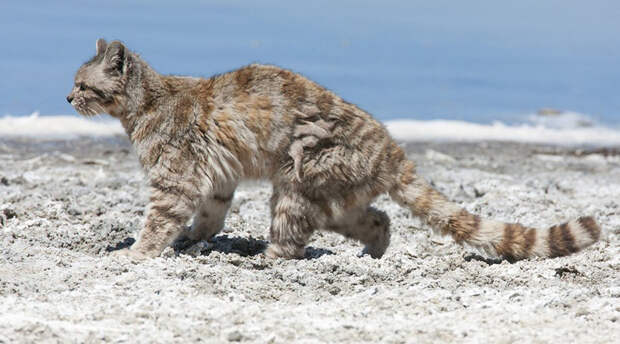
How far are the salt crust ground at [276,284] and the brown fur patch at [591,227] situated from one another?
0.70 feet

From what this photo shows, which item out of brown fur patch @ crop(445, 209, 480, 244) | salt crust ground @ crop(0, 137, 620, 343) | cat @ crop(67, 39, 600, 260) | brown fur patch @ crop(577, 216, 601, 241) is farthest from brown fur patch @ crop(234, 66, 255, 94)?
brown fur patch @ crop(577, 216, 601, 241)

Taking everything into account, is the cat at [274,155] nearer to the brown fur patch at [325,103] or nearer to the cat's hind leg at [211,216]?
the brown fur patch at [325,103]

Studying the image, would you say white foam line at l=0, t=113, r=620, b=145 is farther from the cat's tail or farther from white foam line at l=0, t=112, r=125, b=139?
the cat's tail

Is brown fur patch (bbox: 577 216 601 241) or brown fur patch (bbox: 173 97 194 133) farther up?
brown fur patch (bbox: 173 97 194 133)

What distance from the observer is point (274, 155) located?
22.6 ft

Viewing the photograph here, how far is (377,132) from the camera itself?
709cm

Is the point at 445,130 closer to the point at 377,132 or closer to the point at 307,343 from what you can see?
the point at 377,132

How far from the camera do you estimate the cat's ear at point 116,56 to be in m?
7.11

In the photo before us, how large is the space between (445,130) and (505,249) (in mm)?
16546

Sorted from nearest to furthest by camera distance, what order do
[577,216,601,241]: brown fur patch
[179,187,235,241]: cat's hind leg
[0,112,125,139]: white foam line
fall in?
[577,216,601,241]: brown fur patch < [179,187,235,241]: cat's hind leg < [0,112,125,139]: white foam line

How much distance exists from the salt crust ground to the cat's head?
1175mm

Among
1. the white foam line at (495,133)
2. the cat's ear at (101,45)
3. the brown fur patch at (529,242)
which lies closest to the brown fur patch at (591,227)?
the brown fur patch at (529,242)

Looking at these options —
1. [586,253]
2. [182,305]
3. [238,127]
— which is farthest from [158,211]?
[586,253]

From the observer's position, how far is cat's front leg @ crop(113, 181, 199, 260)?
671 cm
